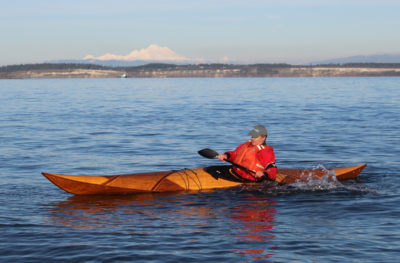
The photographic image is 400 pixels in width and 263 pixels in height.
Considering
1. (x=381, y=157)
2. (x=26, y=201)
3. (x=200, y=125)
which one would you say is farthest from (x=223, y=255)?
(x=200, y=125)

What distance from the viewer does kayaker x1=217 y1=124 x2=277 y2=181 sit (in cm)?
1046

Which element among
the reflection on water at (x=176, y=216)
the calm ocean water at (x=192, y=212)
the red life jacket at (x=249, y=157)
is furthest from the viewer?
the red life jacket at (x=249, y=157)

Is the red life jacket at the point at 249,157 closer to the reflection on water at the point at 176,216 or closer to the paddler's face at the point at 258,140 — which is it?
the paddler's face at the point at 258,140

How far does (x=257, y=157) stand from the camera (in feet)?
35.3

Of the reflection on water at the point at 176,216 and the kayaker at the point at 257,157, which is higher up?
the kayaker at the point at 257,157

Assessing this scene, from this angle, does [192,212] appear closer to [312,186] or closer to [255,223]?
[255,223]

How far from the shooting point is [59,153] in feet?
55.7

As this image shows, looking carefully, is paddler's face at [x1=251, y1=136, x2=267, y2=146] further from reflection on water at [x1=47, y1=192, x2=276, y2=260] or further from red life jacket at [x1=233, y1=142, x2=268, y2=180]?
reflection on water at [x1=47, y1=192, x2=276, y2=260]

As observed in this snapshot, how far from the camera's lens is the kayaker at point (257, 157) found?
10.5 m

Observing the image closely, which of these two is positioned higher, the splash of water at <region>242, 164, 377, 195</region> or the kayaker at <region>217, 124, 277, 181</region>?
the kayaker at <region>217, 124, 277, 181</region>

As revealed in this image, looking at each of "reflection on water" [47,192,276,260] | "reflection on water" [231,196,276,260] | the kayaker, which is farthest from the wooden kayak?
"reflection on water" [231,196,276,260]

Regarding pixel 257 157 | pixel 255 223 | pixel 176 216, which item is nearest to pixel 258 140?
pixel 257 157

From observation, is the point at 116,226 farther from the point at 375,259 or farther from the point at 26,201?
the point at 375,259

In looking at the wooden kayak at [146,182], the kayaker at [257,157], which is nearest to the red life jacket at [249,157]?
the kayaker at [257,157]
